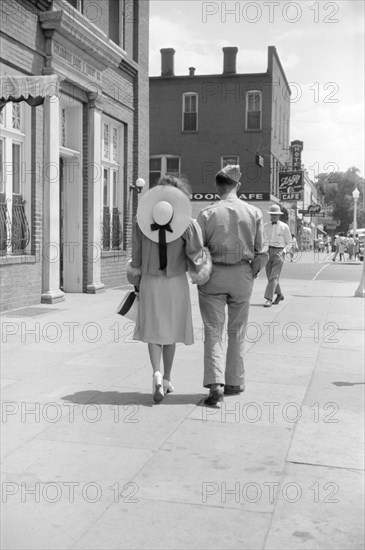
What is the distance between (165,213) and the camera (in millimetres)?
5449

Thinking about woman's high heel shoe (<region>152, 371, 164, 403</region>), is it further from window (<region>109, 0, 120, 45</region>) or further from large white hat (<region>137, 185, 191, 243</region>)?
window (<region>109, 0, 120, 45</region>)

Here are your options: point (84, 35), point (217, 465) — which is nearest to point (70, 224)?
point (84, 35)

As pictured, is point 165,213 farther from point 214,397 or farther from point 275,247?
point 275,247

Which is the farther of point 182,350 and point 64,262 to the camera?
point 64,262

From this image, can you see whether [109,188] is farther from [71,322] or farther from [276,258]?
[71,322]

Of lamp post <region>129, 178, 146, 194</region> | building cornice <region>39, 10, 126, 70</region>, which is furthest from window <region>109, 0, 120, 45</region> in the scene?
lamp post <region>129, 178, 146, 194</region>

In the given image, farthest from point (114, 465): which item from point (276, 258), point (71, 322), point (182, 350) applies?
point (276, 258)

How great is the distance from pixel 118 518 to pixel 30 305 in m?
8.61

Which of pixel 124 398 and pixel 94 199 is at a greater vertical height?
pixel 94 199

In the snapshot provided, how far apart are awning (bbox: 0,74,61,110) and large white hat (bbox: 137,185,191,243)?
2416 mm

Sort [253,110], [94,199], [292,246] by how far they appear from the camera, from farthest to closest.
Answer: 1. [253,110]
2. [292,246]
3. [94,199]

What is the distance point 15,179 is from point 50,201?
78 centimetres

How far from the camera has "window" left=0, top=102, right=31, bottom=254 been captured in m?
11.2

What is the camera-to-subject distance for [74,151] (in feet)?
45.7
